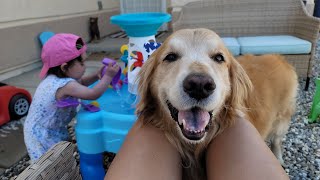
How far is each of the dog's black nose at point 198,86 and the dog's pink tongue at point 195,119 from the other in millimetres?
111

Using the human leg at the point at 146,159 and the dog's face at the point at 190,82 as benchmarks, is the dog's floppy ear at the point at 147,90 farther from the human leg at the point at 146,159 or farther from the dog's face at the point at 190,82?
Answer: the human leg at the point at 146,159

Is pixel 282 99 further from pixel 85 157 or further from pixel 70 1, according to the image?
pixel 70 1

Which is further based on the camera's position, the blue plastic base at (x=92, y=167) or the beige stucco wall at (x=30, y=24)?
the beige stucco wall at (x=30, y=24)

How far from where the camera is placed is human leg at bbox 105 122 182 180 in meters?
1.25

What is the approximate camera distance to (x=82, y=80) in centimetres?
298

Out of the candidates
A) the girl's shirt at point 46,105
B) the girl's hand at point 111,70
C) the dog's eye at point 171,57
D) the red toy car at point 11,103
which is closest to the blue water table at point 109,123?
the girl's hand at point 111,70

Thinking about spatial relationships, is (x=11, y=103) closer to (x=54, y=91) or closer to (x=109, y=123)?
(x=54, y=91)

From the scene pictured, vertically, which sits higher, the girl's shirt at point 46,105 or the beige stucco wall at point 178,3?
the beige stucco wall at point 178,3

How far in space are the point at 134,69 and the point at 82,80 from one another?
72 centimetres

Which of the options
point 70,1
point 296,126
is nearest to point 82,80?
point 296,126

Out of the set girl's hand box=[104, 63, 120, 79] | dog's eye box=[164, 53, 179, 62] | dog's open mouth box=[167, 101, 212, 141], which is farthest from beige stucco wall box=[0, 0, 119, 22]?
dog's open mouth box=[167, 101, 212, 141]

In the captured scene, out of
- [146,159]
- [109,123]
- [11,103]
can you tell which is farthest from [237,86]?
[11,103]

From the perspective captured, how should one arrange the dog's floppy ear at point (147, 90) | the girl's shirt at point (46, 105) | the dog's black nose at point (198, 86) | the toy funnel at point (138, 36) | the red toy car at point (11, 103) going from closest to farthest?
the dog's black nose at point (198, 86), the dog's floppy ear at point (147, 90), the toy funnel at point (138, 36), the girl's shirt at point (46, 105), the red toy car at point (11, 103)

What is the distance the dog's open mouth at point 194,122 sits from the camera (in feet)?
4.93
